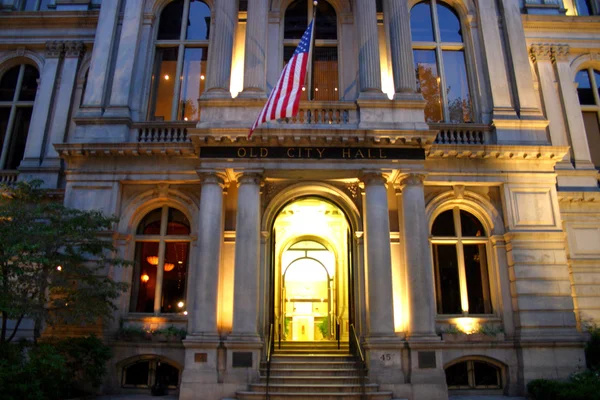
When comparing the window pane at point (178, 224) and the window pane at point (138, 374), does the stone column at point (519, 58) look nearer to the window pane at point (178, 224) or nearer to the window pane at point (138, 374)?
the window pane at point (178, 224)

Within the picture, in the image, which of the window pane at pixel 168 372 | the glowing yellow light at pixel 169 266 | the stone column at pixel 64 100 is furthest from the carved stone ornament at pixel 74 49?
the window pane at pixel 168 372

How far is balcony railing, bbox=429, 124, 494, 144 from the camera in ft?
58.1

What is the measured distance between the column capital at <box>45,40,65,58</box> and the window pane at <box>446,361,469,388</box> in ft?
63.9

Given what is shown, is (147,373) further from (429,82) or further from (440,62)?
(440,62)

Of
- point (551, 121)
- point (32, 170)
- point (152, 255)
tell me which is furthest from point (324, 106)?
point (32, 170)

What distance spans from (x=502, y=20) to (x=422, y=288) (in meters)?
11.8

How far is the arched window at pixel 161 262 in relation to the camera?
55.6 ft

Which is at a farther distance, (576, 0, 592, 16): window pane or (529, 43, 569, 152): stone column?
(576, 0, 592, 16): window pane

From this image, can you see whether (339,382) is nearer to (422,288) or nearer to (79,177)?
(422,288)

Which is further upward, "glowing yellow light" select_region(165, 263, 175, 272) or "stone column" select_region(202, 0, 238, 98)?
"stone column" select_region(202, 0, 238, 98)

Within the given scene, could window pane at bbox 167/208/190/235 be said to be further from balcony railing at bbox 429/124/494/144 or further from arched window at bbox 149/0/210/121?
balcony railing at bbox 429/124/494/144

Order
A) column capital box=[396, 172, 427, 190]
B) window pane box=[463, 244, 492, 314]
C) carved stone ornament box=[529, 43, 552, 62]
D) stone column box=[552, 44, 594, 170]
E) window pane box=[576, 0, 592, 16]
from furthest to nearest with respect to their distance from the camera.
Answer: window pane box=[576, 0, 592, 16] < carved stone ornament box=[529, 43, 552, 62] < stone column box=[552, 44, 594, 170] < window pane box=[463, 244, 492, 314] < column capital box=[396, 172, 427, 190]

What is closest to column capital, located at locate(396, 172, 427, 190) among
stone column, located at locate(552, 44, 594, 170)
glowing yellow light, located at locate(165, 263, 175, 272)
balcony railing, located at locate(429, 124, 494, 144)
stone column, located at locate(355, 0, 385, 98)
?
balcony railing, located at locate(429, 124, 494, 144)

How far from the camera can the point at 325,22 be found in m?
20.3
